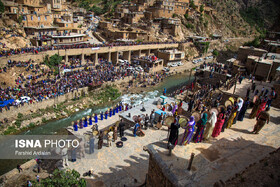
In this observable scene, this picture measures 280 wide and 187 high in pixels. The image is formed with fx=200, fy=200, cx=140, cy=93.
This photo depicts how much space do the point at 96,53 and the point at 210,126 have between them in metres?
30.3

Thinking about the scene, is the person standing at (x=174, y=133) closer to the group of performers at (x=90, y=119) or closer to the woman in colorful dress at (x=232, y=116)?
the woman in colorful dress at (x=232, y=116)

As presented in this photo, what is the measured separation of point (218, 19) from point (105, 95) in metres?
64.8

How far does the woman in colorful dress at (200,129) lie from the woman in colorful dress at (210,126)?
0.95 ft

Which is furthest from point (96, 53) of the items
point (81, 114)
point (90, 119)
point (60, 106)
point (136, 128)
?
point (136, 128)

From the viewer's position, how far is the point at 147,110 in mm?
18141

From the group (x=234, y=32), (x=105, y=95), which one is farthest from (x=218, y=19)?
(x=105, y=95)

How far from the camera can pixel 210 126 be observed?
8.84 metres

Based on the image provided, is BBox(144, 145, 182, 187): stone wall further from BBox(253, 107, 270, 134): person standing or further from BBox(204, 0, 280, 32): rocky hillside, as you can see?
BBox(204, 0, 280, 32): rocky hillside

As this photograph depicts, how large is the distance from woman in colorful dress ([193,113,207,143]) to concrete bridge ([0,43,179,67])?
25779 millimetres

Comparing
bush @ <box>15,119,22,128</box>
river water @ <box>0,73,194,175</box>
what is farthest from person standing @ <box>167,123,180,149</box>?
bush @ <box>15,119,22,128</box>

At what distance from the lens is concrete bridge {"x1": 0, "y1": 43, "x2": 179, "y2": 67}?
90.8 feet

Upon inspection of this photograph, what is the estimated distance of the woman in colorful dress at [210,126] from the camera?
8828mm

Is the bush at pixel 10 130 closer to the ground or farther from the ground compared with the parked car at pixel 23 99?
closer to the ground

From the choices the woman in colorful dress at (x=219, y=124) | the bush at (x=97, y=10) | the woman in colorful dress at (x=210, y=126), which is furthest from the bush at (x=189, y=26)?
the woman in colorful dress at (x=210, y=126)
